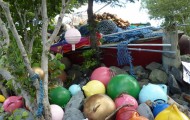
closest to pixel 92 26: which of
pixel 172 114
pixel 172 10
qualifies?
pixel 172 114

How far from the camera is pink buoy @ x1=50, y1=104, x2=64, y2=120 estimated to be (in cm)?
469

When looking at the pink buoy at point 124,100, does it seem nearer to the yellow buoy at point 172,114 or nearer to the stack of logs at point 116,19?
the yellow buoy at point 172,114

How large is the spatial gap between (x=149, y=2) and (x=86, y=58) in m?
19.5

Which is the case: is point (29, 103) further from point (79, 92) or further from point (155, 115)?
point (155, 115)

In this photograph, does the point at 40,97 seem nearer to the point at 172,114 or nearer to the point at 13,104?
the point at 13,104

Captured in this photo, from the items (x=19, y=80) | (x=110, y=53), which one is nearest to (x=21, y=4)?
(x=19, y=80)

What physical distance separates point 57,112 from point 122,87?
4.01 feet

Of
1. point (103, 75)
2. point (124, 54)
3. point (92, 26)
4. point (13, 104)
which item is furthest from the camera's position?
point (92, 26)

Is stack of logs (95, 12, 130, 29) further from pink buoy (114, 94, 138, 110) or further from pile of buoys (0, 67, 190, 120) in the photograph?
pink buoy (114, 94, 138, 110)

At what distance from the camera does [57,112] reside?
4742 millimetres

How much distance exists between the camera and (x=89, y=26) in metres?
6.62

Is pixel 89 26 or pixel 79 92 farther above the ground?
pixel 89 26

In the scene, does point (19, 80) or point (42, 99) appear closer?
point (42, 99)

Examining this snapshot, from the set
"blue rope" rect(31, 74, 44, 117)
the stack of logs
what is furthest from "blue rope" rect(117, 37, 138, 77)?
"blue rope" rect(31, 74, 44, 117)
